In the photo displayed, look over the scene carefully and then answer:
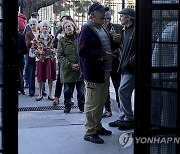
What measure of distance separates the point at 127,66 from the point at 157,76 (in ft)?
8.11

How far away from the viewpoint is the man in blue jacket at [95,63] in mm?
→ 6258

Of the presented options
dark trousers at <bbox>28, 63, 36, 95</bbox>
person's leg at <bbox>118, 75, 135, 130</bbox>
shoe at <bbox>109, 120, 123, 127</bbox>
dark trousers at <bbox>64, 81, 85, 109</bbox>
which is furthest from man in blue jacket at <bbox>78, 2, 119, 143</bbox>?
dark trousers at <bbox>28, 63, 36, 95</bbox>

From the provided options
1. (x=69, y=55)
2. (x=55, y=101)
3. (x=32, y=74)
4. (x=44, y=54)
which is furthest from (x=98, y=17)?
(x=32, y=74)

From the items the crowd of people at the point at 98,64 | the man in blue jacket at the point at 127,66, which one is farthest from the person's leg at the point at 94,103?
the man in blue jacket at the point at 127,66

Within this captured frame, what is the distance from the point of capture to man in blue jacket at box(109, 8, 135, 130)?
686 cm

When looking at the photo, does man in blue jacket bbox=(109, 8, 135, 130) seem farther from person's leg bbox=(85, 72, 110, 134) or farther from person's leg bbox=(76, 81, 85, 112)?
person's leg bbox=(76, 81, 85, 112)

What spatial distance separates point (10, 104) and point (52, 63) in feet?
19.6

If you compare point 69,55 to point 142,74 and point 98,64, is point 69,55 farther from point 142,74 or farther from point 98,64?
point 142,74

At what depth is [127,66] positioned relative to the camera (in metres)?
6.86

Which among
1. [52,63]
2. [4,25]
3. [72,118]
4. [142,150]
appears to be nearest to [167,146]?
[142,150]

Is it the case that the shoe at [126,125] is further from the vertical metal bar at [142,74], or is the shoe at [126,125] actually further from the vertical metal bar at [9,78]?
the vertical metal bar at [9,78]

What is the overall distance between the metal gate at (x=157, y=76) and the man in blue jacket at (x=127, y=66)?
91.1 inches

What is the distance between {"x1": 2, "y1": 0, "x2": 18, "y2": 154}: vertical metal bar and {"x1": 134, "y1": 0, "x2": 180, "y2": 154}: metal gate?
1158 millimetres

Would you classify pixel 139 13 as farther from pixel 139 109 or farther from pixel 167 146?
pixel 167 146
